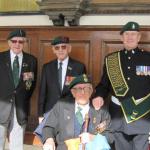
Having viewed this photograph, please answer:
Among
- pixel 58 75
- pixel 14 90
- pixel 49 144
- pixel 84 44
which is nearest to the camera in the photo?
pixel 49 144

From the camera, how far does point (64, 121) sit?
3.23m

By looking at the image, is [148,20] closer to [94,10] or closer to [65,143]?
[94,10]

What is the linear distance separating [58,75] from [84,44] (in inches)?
32.6

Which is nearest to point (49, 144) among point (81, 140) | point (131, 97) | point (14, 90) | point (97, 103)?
point (81, 140)

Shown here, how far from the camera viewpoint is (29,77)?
13.3ft

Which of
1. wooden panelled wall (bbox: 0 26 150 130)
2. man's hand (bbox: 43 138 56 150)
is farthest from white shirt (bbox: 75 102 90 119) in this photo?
wooden panelled wall (bbox: 0 26 150 130)

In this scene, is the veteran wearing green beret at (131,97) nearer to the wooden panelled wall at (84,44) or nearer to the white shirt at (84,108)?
the white shirt at (84,108)

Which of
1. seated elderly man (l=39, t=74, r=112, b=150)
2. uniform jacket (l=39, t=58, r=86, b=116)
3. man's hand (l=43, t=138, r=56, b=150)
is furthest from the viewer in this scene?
uniform jacket (l=39, t=58, r=86, b=116)

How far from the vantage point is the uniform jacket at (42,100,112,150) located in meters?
3.20

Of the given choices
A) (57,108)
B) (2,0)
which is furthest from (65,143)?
(2,0)

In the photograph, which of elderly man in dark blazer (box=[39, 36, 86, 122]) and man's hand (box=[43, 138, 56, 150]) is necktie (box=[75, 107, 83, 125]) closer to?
man's hand (box=[43, 138, 56, 150])

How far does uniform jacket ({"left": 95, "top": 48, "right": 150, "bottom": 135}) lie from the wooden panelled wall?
3.02 feet

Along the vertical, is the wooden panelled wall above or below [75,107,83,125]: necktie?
above

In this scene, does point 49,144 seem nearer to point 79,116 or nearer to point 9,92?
point 79,116
